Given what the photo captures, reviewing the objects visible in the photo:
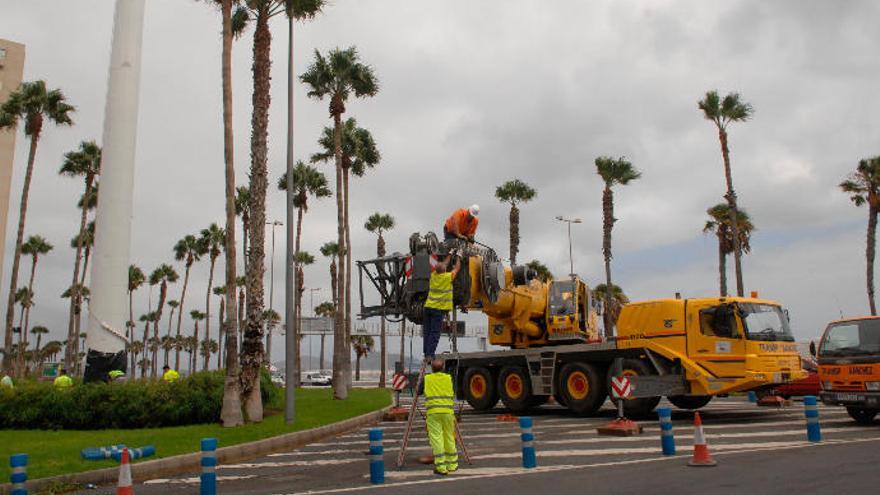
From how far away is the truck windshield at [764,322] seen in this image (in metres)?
15.2

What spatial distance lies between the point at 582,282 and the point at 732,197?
1768cm

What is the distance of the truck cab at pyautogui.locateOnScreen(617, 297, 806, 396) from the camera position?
49.3ft

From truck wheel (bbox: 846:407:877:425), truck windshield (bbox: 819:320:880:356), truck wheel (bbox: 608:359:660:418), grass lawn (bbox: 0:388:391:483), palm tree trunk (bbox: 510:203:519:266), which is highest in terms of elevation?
palm tree trunk (bbox: 510:203:519:266)

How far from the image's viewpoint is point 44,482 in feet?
30.9

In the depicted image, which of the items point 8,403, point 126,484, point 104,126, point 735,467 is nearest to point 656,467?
point 735,467

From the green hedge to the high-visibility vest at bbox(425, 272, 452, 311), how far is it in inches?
258

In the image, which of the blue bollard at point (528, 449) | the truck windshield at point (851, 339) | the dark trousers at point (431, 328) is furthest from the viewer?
the truck windshield at point (851, 339)

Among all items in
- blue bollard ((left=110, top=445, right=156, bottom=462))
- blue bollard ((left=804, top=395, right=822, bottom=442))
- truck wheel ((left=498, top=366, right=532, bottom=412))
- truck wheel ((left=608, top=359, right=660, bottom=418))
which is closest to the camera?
blue bollard ((left=110, top=445, right=156, bottom=462))

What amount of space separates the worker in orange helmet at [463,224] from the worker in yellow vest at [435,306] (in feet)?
9.29

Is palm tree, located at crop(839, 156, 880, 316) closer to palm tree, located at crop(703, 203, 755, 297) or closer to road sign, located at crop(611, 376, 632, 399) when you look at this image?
palm tree, located at crop(703, 203, 755, 297)

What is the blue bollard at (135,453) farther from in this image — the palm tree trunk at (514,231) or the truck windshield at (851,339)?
the palm tree trunk at (514,231)

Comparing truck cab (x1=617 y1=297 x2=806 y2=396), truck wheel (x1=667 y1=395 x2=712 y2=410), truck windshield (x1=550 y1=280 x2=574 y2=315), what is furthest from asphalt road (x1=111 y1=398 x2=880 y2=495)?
truck windshield (x1=550 y1=280 x2=574 y2=315)

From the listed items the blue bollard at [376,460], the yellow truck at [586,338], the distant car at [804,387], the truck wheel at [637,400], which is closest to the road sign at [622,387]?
the yellow truck at [586,338]

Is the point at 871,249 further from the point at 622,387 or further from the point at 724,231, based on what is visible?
the point at 622,387
